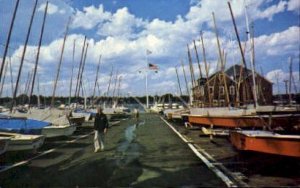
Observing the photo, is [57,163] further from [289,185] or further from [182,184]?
[289,185]

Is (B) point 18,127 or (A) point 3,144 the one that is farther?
(B) point 18,127

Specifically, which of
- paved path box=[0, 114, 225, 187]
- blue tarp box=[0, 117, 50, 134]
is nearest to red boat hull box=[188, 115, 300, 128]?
paved path box=[0, 114, 225, 187]

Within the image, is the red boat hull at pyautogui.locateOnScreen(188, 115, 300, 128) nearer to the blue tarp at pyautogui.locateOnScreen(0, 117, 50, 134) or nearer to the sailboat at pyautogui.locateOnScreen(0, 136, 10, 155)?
the blue tarp at pyautogui.locateOnScreen(0, 117, 50, 134)

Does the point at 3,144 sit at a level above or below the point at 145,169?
above

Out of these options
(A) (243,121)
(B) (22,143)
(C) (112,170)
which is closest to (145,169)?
(C) (112,170)

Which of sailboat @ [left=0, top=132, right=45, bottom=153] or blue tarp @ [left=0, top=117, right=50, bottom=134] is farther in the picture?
blue tarp @ [left=0, top=117, right=50, bottom=134]

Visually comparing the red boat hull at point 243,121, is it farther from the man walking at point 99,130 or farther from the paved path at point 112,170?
the man walking at point 99,130

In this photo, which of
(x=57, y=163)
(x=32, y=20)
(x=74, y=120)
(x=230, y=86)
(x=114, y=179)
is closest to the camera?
(x=114, y=179)

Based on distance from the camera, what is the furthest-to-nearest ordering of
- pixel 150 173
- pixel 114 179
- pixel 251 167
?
pixel 251 167
pixel 150 173
pixel 114 179

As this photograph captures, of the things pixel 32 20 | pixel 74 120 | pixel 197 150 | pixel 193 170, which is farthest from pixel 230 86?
pixel 193 170

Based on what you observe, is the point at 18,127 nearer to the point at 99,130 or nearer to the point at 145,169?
the point at 99,130

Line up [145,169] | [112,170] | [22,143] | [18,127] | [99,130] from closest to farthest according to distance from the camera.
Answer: [112,170] → [145,169] → [22,143] → [99,130] → [18,127]

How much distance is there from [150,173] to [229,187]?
2.78 meters

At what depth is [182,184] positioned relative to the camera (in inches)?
384
